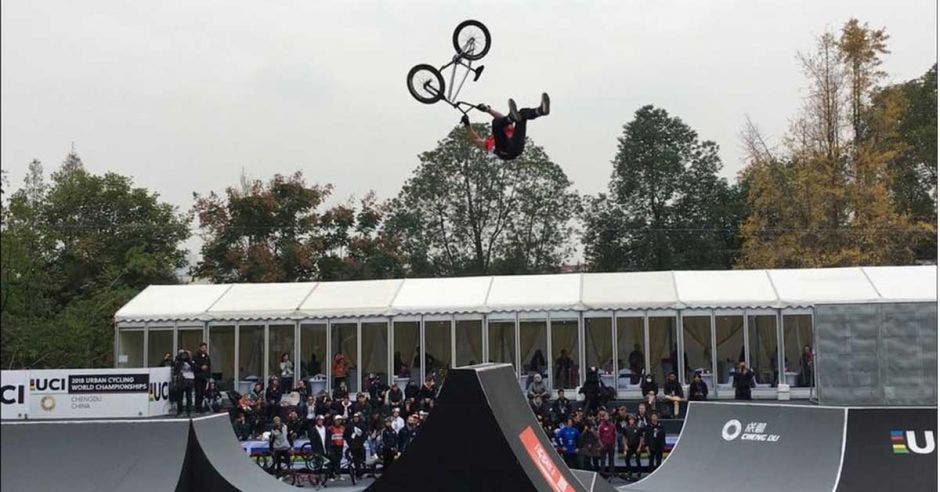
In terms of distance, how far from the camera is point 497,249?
45.4 m

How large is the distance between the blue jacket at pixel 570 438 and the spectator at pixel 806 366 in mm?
7112

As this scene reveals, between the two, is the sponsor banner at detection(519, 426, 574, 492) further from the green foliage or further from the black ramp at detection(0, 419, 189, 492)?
the green foliage

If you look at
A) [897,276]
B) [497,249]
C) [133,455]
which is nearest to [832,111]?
[897,276]

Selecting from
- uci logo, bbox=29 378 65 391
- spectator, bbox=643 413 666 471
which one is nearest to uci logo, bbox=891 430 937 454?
spectator, bbox=643 413 666 471

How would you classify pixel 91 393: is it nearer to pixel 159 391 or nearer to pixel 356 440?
pixel 159 391

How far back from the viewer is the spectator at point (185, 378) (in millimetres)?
19656

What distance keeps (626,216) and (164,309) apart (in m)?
26.7

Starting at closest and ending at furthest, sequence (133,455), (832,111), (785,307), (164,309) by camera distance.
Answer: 1. (133,455)
2. (785,307)
3. (164,309)
4. (832,111)

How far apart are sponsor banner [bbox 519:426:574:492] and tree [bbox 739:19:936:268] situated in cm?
2504

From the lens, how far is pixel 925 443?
1219 centimetres

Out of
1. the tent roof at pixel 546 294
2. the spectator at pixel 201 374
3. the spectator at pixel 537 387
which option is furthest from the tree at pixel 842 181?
the spectator at pixel 201 374

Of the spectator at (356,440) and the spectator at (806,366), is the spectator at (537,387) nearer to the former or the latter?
the spectator at (356,440)

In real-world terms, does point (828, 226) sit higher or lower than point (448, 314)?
higher

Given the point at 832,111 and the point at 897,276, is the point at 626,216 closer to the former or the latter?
the point at 832,111
